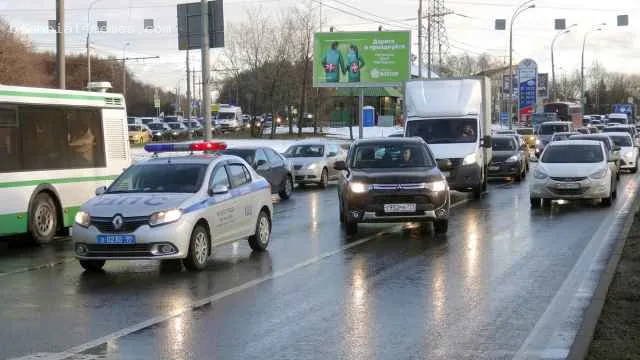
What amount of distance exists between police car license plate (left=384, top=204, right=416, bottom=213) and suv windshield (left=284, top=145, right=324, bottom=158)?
1494 cm

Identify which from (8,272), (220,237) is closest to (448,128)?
(220,237)

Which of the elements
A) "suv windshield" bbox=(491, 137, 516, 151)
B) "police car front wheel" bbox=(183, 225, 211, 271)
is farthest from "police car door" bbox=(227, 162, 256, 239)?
"suv windshield" bbox=(491, 137, 516, 151)

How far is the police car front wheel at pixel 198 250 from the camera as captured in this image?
11.3 meters

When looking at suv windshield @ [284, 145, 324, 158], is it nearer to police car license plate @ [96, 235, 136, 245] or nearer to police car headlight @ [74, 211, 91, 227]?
police car headlight @ [74, 211, 91, 227]

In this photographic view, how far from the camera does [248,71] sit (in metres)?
59.4

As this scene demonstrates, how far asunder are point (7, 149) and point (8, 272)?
256 cm

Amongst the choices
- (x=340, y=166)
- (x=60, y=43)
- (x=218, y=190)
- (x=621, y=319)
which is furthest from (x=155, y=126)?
(x=621, y=319)

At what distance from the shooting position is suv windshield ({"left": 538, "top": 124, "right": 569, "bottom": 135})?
4856 centimetres

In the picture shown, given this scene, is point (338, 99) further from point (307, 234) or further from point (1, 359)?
point (1, 359)

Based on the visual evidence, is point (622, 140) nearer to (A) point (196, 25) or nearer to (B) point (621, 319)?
(A) point (196, 25)

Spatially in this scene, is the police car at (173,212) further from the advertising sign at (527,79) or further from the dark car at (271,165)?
the advertising sign at (527,79)

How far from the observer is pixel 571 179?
772 inches

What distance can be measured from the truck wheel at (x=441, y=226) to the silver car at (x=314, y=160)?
43.7 feet

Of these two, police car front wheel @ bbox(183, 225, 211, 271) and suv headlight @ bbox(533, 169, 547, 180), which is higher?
suv headlight @ bbox(533, 169, 547, 180)
